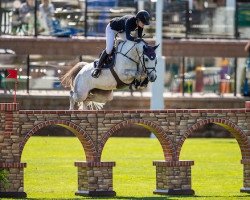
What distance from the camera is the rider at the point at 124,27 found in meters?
38.6

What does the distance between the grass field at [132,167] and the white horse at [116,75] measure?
2184mm

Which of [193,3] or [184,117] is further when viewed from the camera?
[193,3]

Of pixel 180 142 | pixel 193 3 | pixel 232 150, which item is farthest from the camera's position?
pixel 193 3

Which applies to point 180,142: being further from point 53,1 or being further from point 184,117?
point 53,1

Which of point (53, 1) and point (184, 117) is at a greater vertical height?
point (53, 1)

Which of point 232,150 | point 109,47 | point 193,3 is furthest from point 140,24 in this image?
point 193,3

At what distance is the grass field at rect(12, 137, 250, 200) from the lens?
128ft

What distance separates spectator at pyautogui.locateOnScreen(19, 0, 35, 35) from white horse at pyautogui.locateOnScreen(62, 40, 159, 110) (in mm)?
18530

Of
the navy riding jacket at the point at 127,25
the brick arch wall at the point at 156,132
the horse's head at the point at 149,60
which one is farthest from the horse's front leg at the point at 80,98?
the brick arch wall at the point at 156,132

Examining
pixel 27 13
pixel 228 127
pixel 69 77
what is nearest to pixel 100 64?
pixel 69 77

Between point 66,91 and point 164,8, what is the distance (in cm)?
476

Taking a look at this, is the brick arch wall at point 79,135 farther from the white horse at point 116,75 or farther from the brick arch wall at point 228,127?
the white horse at point 116,75

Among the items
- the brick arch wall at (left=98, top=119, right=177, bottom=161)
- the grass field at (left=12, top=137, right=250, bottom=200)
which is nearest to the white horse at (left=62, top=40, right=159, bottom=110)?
the brick arch wall at (left=98, top=119, right=177, bottom=161)

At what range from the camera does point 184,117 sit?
125ft
